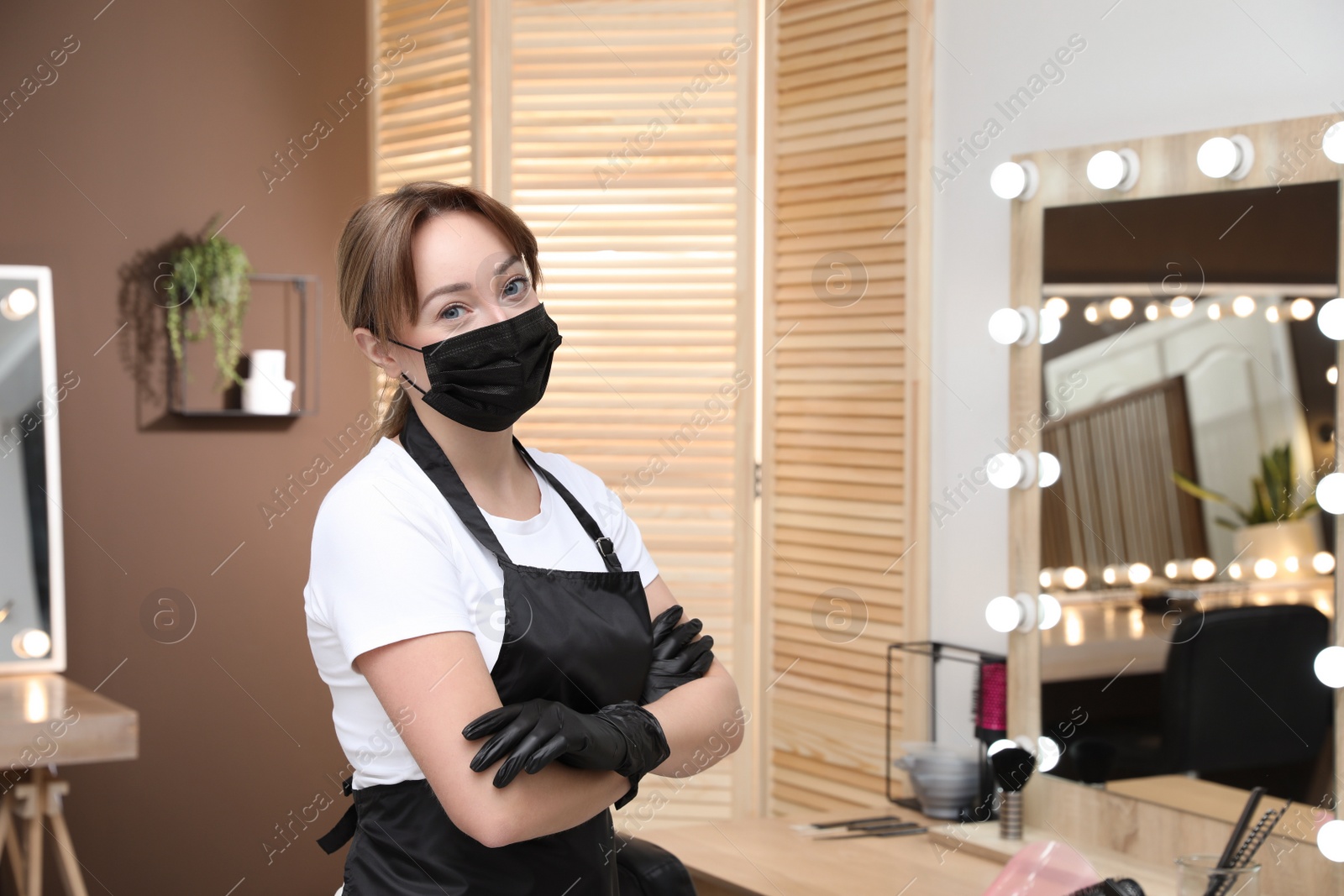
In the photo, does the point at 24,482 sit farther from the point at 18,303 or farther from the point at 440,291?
the point at 440,291

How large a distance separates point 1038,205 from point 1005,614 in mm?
708

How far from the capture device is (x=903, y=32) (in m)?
2.41

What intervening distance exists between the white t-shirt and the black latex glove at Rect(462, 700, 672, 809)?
0.30 ft

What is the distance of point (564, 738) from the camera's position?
1.08 m

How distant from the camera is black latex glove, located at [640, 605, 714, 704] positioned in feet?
4.33

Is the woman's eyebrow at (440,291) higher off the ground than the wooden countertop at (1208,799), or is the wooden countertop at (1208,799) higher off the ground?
the woman's eyebrow at (440,291)

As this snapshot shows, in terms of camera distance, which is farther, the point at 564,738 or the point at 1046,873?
the point at 1046,873

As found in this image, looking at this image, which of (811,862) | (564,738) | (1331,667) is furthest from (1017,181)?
(564,738)

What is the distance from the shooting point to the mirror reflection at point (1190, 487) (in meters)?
1.71

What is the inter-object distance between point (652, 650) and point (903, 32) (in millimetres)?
1562

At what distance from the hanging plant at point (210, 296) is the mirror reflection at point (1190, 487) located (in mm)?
1983

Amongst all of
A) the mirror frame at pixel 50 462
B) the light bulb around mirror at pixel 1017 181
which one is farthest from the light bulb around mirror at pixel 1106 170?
the mirror frame at pixel 50 462

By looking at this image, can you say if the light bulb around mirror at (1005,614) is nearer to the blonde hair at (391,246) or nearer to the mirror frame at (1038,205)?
the mirror frame at (1038,205)

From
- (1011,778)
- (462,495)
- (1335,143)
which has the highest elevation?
(1335,143)
